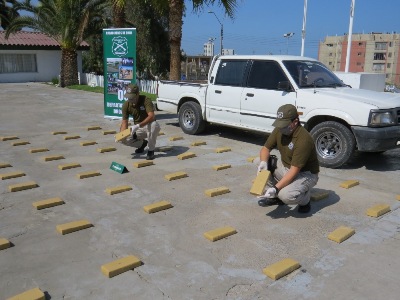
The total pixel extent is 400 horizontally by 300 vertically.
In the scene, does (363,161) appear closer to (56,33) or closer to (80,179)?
(80,179)

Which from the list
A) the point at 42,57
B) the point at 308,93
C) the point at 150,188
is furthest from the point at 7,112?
the point at 42,57

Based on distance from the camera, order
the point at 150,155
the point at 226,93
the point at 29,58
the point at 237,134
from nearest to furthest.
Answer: the point at 150,155, the point at 226,93, the point at 237,134, the point at 29,58

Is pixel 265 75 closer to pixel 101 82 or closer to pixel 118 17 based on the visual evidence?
pixel 118 17

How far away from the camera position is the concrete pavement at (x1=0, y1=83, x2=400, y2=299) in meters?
3.19

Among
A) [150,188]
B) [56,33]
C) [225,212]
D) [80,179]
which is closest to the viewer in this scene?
[225,212]

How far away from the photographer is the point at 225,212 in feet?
15.7

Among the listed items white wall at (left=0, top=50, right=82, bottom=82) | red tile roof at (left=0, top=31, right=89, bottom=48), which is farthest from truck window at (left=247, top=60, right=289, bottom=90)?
white wall at (left=0, top=50, right=82, bottom=82)

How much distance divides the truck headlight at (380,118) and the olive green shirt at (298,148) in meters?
2.23

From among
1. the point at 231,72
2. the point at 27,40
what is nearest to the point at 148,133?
the point at 231,72

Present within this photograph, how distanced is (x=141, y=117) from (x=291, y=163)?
3.53 metres

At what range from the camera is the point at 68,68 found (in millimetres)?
23406

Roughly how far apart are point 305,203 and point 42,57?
28685mm

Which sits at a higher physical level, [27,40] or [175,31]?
[27,40]

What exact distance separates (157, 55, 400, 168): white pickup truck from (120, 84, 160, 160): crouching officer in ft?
6.70
